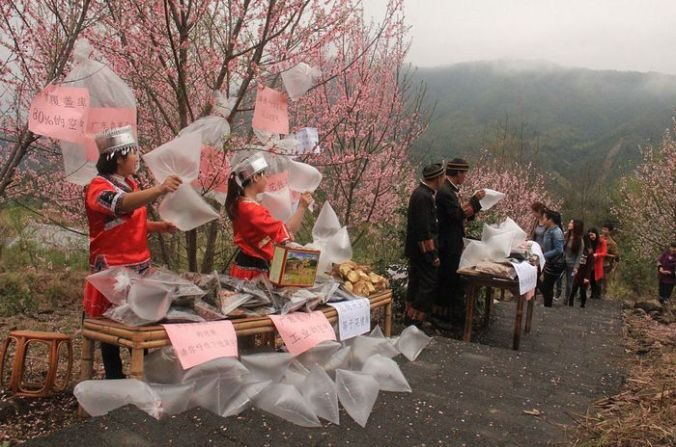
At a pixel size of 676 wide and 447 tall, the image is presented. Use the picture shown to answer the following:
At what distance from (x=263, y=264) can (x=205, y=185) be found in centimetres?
69

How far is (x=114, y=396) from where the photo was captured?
2564 mm

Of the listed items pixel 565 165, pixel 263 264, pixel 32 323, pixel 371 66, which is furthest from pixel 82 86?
pixel 565 165

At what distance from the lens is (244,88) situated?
372cm

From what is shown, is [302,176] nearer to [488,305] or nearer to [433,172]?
[433,172]

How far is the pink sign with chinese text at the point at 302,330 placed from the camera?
10.4ft

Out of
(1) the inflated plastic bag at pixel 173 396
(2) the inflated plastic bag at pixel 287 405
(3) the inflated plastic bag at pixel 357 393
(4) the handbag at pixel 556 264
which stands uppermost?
(1) the inflated plastic bag at pixel 173 396

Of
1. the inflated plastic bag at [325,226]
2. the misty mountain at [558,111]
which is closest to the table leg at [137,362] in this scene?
the inflated plastic bag at [325,226]

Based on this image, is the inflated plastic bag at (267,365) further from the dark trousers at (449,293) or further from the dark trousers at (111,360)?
the dark trousers at (449,293)

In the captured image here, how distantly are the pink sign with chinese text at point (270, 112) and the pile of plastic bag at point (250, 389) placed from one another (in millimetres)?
1543

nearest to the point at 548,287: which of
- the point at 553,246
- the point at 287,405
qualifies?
the point at 553,246

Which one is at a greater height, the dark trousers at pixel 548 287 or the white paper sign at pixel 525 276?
the white paper sign at pixel 525 276

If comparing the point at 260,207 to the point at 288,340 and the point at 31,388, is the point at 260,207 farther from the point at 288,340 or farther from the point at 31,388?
the point at 31,388

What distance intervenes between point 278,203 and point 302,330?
999 millimetres

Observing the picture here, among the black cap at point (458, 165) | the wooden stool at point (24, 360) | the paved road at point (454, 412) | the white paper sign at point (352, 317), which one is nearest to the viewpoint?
the paved road at point (454, 412)
